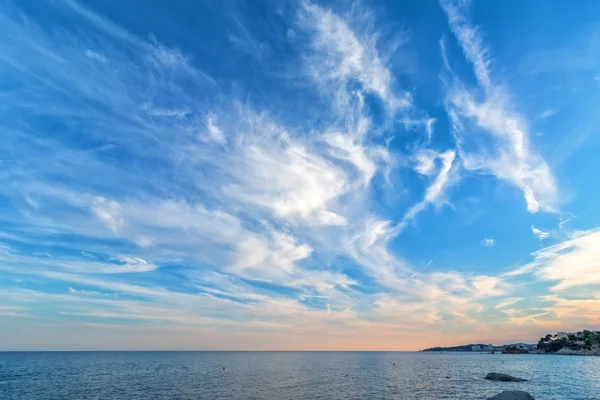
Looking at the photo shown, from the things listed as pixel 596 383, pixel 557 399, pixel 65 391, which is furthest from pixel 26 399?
pixel 596 383

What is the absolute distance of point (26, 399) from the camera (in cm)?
6900

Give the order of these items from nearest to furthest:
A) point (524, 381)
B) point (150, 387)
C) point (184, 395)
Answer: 1. point (184, 395)
2. point (150, 387)
3. point (524, 381)

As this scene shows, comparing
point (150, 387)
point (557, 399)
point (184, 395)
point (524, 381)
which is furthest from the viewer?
point (524, 381)

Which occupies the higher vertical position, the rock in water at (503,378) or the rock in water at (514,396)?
the rock in water at (514,396)

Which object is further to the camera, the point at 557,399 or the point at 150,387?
the point at 150,387

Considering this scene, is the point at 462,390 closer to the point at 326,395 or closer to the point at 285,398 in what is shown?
the point at 326,395

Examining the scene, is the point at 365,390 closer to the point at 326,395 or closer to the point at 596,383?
the point at 326,395

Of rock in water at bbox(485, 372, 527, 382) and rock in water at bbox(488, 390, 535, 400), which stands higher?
rock in water at bbox(488, 390, 535, 400)

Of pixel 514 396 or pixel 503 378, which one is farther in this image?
pixel 503 378

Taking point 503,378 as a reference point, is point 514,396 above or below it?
above

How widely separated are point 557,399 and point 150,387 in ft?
328

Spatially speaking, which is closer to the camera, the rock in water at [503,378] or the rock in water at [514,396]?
the rock in water at [514,396]

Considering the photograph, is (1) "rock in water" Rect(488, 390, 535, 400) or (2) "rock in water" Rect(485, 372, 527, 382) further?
(2) "rock in water" Rect(485, 372, 527, 382)

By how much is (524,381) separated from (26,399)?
132m
